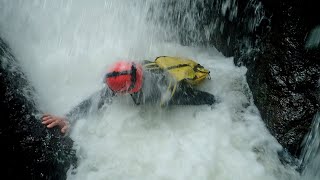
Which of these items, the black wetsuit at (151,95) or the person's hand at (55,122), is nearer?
the person's hand at (55,122)

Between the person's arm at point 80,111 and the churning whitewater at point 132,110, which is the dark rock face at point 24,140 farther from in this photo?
the churning whitewater at point 132,110

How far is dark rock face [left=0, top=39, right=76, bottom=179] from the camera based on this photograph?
431 cm

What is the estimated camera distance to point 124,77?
4629 millimetres

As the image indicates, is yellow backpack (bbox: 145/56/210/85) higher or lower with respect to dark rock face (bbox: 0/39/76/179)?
higher

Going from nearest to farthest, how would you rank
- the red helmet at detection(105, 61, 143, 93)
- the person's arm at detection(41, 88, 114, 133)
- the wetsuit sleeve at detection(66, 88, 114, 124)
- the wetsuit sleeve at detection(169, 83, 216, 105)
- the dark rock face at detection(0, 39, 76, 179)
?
the dark rock face at detection(0, 39, 76, 179)
the red helmet at detection(105, 61, 143, 93)
the person's arm at detection(41, 88, 114, 133)
the wetsuit sleeve at detection(66, 88, 114, 124)
the wetsuit sleeve at detection(169, 83, 216, 105)

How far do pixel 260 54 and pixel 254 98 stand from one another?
2.71 feet

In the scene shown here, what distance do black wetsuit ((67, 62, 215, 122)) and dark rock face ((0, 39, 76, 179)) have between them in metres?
0.56

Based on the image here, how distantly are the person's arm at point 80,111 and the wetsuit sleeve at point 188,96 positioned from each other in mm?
1150

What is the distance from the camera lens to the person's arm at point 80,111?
480 centimetres

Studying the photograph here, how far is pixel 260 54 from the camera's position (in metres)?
5.81

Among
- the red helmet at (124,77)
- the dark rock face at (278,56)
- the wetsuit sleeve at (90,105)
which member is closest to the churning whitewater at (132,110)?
the wetsuit sleeve at (90,105)

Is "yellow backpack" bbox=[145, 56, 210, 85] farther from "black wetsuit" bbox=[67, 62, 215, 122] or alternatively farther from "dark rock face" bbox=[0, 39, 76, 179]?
"dark rock face" bbox=[0, 39, 76, 179]

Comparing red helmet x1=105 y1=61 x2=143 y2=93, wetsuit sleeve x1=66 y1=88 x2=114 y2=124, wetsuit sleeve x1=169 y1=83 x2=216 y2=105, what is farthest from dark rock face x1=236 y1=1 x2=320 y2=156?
wetsuit sleeve x1=66 y1=88 x2=114 y2=124

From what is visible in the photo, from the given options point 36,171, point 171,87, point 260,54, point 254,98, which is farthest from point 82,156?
point 260,54
